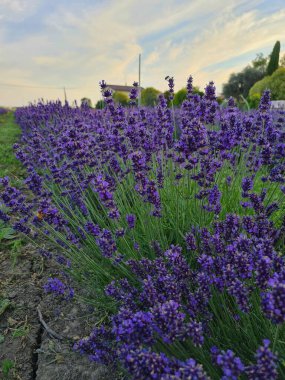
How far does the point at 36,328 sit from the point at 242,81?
40.1 metres

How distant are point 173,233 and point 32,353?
1.23 meters

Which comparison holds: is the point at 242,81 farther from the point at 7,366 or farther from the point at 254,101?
the point at 7,366

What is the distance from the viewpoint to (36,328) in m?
2.30

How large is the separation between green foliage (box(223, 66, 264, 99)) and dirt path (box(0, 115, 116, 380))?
37.9 metres

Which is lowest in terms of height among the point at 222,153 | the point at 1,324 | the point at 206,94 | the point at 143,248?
the point at 1,324

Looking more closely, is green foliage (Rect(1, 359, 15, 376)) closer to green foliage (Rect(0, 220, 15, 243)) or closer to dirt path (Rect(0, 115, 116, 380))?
dirt path (Rect(0, 115, 116, 380))

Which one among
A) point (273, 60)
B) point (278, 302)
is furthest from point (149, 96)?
point (278, 302)

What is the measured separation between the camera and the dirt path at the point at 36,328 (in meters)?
1.92

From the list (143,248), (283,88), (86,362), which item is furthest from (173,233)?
(283,88)

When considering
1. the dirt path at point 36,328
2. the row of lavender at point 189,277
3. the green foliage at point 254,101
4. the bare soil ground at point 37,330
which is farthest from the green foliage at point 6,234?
the green foliage at point 254,101

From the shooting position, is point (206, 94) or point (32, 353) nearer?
point (32, 353)

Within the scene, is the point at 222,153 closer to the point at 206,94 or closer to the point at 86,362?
the point at 206,94

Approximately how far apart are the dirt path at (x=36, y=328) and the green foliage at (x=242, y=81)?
37.9m

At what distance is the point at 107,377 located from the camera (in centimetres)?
182
